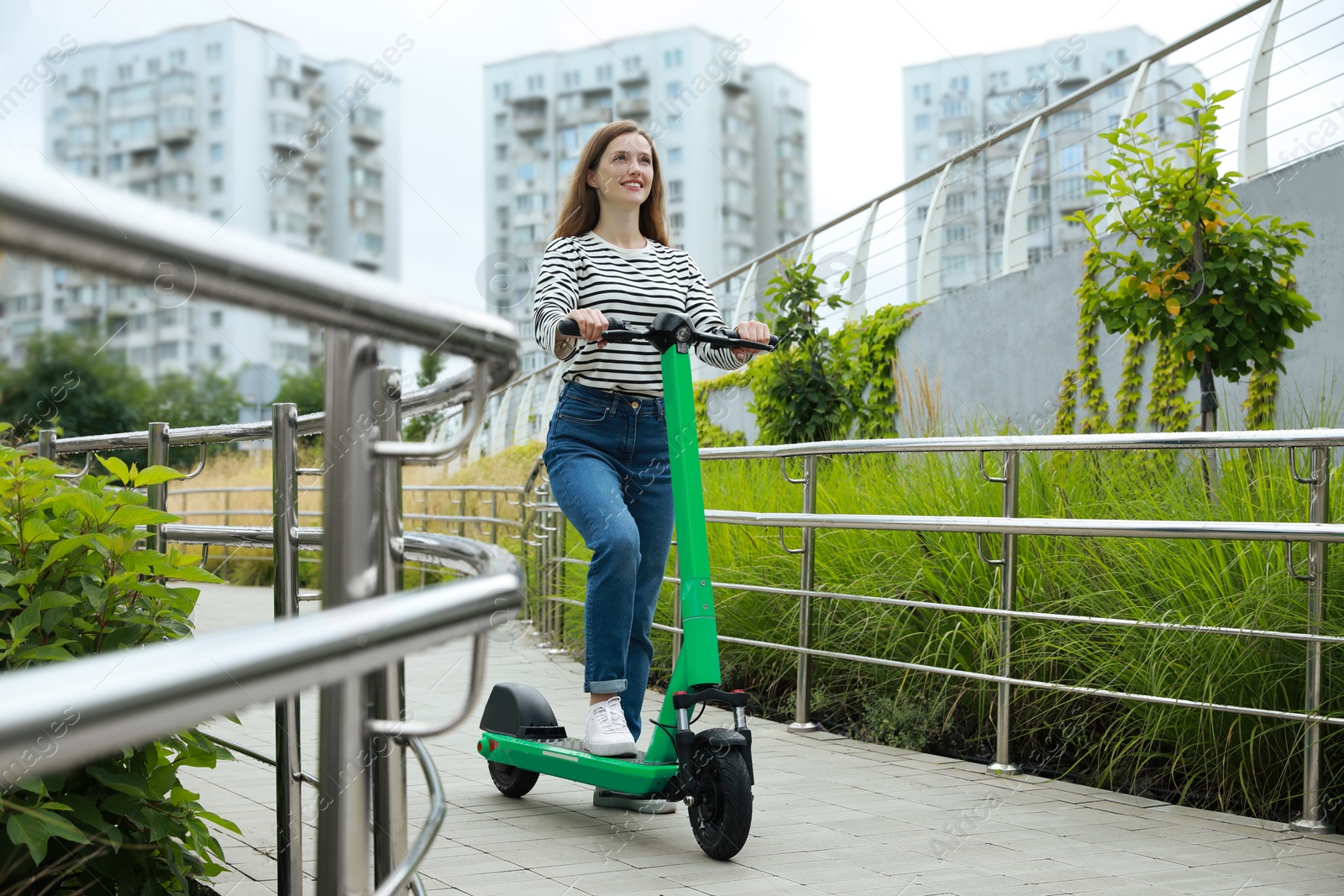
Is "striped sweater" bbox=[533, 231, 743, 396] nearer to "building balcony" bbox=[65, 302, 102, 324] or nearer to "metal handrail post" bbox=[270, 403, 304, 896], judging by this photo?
"metal handrail post" bbox=[270, 403, 304, 896]

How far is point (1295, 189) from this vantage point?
6148 millimetres

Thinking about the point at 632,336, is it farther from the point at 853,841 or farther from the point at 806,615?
the point at 806,615

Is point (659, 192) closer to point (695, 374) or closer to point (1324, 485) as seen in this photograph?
point (1324, 485)

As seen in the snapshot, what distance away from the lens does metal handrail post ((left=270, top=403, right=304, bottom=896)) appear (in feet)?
6.95

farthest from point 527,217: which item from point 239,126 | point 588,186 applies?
point 588,186

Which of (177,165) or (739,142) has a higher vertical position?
(739,142)

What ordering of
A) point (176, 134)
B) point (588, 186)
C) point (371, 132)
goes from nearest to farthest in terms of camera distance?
1. point (588, 186)
2. point (176, 134)
3. point (371, 132)

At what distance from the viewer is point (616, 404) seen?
326cm

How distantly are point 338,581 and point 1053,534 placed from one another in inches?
117

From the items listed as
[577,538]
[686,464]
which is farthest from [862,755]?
[577,538]

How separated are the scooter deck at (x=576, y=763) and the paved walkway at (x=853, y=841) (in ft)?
0.45

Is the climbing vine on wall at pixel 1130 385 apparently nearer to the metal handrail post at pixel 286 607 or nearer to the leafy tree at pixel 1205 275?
the leafy tree at pixel 1205 275

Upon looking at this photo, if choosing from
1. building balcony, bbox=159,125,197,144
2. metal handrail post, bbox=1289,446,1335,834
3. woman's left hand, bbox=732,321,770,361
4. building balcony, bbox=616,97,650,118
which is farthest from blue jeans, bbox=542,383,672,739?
building balcony, bbox=616,97,650,118

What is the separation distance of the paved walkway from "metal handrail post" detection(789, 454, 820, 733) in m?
0.52
